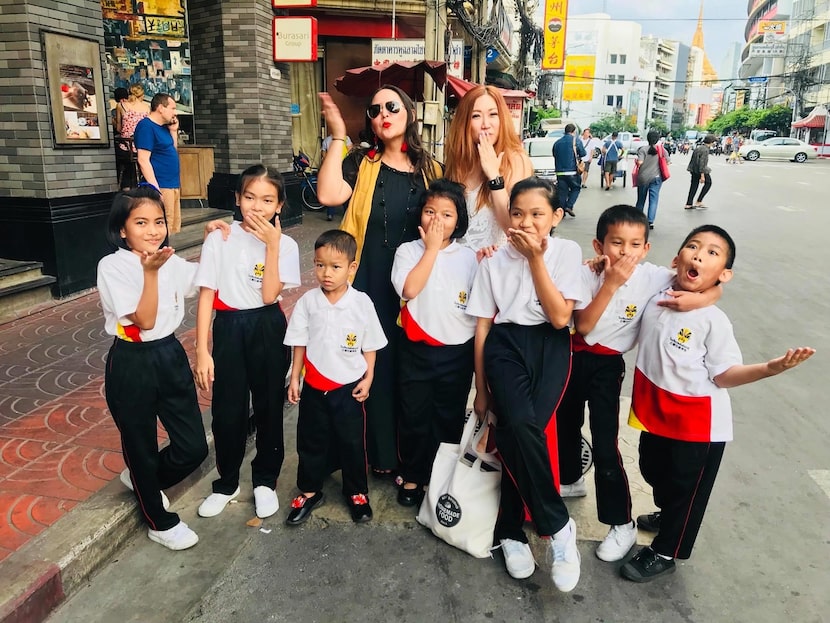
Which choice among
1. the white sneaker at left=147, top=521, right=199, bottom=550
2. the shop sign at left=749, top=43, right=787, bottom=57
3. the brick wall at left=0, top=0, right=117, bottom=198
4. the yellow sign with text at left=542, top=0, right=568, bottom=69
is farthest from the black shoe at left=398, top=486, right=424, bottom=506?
the shop sign at left=749, top=43, right=787, bottom=57

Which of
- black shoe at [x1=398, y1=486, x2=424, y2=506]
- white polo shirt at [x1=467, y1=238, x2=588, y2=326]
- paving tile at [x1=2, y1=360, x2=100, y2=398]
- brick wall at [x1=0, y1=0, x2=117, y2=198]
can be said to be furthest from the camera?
brick wall at [x1=0, y1=0, x2=117, y2=198]

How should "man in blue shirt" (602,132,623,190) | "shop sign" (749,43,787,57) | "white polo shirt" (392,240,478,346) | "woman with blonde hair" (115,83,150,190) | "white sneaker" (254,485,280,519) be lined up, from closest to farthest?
"white polo shirt" (392,240,478,346), "white sneaker" (254,485,280,519), "woman with blonde hair" (115,83,150,190), "man in blue shirt" (602,132,623,190), "shop sign" (749,43,787,57)

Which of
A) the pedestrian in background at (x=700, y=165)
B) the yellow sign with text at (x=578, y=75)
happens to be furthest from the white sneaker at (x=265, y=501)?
the yellow sign with text at (x=578, y=75)

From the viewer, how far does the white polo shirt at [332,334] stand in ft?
9.95

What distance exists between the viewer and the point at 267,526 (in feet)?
10.5

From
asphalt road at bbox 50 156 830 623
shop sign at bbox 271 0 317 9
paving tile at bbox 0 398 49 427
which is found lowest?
asphalt road at bbox 50 156 830 623

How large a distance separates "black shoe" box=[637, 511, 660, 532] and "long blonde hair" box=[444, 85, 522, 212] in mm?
1689

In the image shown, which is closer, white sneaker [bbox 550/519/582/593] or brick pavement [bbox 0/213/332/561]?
white sneaker [bbox 550/519/582/593]

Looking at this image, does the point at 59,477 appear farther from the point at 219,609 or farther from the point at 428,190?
the point at 428,190

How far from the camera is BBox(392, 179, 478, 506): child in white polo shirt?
2.96 m

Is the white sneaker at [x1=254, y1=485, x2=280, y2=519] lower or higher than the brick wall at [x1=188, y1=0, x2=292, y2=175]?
lower

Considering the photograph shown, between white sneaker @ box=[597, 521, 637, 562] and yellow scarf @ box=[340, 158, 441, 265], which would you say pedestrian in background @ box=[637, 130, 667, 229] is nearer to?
yellow scarf @ box=[340, 158, 441, 265]

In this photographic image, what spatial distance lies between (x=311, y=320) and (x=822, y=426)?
3453mm

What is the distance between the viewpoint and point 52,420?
13.0ft
